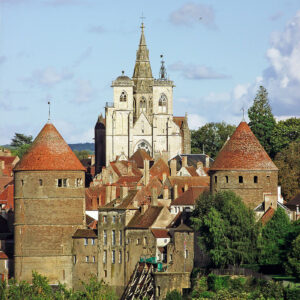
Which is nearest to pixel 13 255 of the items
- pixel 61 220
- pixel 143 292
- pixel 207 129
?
pixel 61 220

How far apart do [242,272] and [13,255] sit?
19.7m

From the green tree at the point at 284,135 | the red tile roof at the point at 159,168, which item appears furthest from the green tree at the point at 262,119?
the red tile roof at the point at 159,168

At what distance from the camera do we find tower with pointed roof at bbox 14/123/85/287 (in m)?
90.9

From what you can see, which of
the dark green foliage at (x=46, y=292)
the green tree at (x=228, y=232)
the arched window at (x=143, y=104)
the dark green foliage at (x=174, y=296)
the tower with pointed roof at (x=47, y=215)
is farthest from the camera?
the arched window at (x=143, y=104)

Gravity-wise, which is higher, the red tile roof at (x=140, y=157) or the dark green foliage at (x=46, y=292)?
the red tile roof at (x=140, y=157)

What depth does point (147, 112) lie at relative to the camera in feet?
463

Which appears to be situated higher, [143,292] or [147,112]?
[147,112]

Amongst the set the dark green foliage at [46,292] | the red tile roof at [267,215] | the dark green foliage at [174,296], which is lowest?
the dark green foliage at [174,296]

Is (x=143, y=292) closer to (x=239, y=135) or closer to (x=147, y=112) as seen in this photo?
(x=239, y=135)

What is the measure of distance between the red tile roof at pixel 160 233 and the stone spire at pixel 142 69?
5548cm

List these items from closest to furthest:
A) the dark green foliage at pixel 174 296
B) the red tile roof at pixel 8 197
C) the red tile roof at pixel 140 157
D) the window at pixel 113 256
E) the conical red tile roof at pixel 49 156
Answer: the dark green foliage at pixel 174 296, the window at pixel 113 256, the conical red tile roof at pixel 49 156, the red tile roof at pixel 8 197, the red tile roof at pixel 140 157

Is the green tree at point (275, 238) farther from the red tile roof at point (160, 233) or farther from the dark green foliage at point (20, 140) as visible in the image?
the dark green foliage at point (20, 140)

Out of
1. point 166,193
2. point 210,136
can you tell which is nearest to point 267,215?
point 166,193

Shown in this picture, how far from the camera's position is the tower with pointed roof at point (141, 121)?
13862 cm
